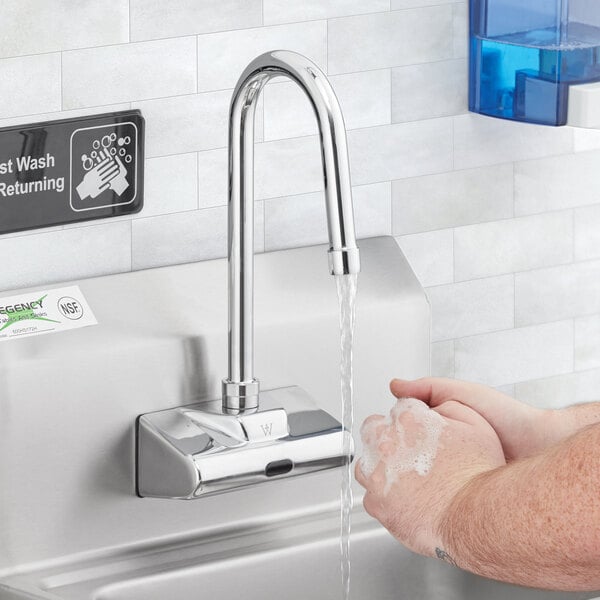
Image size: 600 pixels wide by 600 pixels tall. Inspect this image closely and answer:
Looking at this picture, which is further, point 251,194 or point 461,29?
point 461,29

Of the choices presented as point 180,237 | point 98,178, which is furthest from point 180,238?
point 98,178

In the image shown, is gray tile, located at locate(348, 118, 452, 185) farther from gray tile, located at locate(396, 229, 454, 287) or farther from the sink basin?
the sink basin

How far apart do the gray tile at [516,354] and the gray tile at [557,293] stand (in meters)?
0.01

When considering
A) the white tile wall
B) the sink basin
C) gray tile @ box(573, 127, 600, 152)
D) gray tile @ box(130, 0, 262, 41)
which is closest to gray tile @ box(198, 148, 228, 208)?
the white tile wall

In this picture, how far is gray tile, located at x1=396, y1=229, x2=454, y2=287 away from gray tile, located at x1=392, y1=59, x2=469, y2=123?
13 centimetres

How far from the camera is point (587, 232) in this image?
1.56m

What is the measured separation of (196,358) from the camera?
129 cm

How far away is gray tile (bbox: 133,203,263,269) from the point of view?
1303 mm

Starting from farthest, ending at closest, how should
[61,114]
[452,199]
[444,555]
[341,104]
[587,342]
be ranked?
[587,342], [452,199], [341,104], [61,114], [444,555]

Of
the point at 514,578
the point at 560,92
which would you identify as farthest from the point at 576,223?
the point at 514,578

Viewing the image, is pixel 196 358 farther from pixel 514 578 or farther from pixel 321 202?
pixel 514 578

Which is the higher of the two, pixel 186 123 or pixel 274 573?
pixel 186 123

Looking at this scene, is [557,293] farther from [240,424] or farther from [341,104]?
[240,424]

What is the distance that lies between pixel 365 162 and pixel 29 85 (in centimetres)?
37
